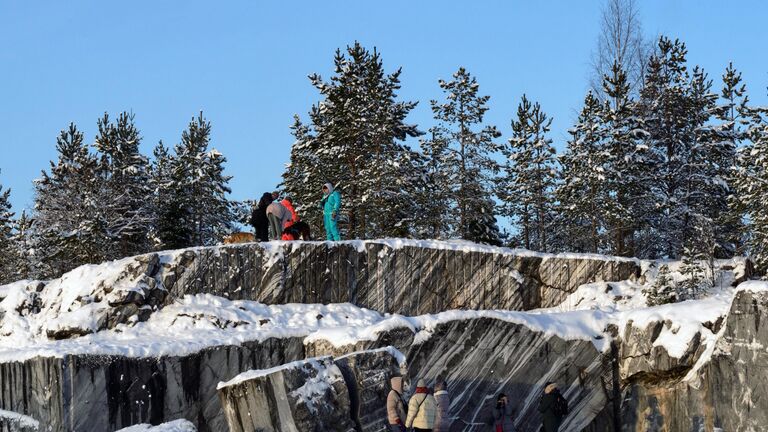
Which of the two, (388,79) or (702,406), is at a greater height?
(388,79)

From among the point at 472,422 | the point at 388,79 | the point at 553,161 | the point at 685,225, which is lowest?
the point at 472,422

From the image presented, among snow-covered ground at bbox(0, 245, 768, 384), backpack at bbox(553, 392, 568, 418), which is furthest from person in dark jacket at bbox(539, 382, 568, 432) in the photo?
snow-covered ground at bbox(0, 245, 768, 384)

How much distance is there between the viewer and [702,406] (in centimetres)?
1922

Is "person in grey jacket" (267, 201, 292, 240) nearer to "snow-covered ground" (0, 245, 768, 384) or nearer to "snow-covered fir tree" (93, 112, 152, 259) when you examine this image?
"snow-covered ground" (0, 245, 768, 384)

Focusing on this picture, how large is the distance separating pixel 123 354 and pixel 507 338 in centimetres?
795

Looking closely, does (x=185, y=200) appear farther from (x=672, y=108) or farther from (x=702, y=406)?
(x=702, y=406)

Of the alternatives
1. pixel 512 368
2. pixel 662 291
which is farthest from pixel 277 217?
pixel 662 291

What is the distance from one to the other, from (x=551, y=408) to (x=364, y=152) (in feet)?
61.7

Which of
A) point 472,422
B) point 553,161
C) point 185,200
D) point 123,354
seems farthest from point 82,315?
point 553,161

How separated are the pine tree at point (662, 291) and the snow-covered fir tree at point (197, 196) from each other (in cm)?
2140

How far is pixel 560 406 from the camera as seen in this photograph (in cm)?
1958

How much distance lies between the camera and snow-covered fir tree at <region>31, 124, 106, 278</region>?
37.0 metres

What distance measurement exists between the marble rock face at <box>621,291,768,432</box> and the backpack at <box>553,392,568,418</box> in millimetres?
2101

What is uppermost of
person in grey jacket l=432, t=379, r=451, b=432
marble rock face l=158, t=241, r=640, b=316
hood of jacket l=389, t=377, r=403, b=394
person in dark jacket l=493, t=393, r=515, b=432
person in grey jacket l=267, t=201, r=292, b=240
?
person in grey jacket l=267, t=201, r=292, b=240
